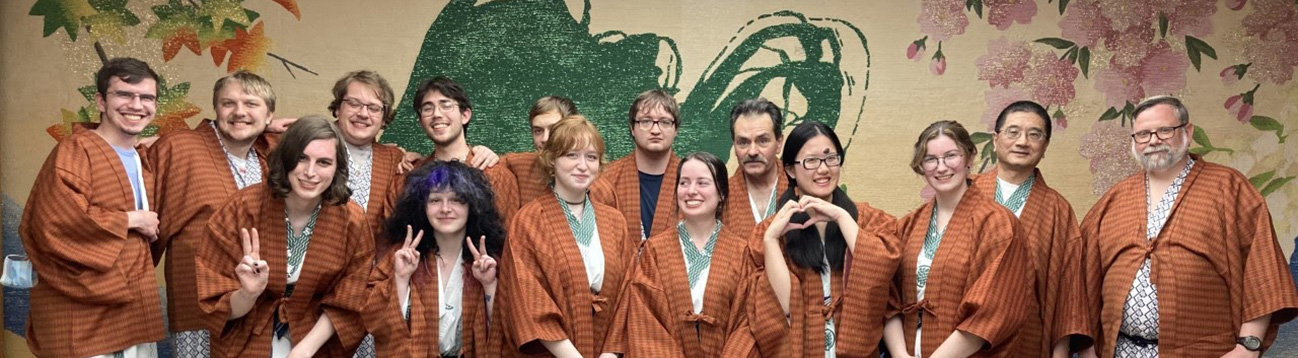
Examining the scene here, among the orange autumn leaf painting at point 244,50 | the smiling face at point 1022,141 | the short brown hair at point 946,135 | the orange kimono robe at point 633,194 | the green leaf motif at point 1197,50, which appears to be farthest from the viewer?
the green leaf motif at point 1197,50

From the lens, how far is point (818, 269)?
4.12 meters

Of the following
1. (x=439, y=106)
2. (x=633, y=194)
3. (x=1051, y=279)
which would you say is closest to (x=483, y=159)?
(x=439, y=106)

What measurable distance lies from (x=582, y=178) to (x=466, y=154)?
0.68 meters

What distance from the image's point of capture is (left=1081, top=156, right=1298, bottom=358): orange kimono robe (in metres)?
4.22

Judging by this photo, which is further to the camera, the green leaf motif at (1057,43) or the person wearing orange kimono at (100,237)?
the green leaf motif at (1057,43)

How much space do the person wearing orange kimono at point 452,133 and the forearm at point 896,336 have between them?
4.40ft

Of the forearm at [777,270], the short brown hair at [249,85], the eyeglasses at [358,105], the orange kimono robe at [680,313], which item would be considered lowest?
the orange kimono robe at [680,313]

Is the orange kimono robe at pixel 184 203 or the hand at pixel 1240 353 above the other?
the orange kimono robe at pixel 184 203

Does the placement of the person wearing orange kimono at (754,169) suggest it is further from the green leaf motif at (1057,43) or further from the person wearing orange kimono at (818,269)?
the green leaf motif at (1057,43)

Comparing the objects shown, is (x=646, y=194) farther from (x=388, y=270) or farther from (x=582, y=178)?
(x=388, y=270)

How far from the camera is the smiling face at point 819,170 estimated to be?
4.14m

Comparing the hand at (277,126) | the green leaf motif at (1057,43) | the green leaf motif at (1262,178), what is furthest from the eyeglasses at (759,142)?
the green leaf motif at (1262,178)

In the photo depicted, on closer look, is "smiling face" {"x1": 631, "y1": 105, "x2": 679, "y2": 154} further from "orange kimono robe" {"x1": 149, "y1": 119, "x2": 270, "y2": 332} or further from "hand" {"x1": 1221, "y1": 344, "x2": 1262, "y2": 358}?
"hand" {"x1": 1221, "y1": 344, "x2": 1262, "y2": 358}

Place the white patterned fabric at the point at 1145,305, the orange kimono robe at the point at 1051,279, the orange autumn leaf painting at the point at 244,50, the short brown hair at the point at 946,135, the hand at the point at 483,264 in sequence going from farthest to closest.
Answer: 1. the orange autumn leaf painting at the point at 244,50
2. the orange kimono robe at the point at 1051,279
3. the white patterned fabric at the point at 1145,305
4. the hand at the point at 483,264
5. the short brown hair at the point at 946,135
